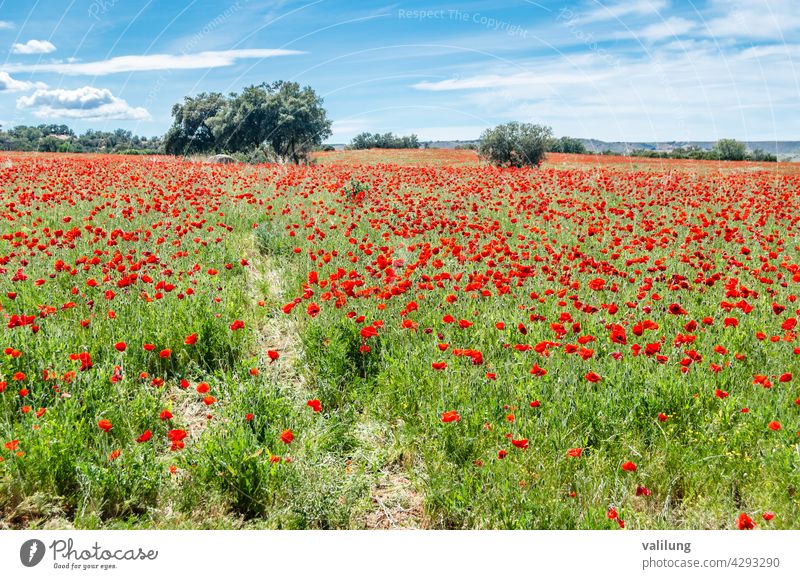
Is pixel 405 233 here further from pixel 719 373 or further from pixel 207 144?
pixel 207 144

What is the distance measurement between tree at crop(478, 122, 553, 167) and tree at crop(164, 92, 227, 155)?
2239 cm

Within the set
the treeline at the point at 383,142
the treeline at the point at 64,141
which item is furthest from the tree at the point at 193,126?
the treeline at the point at 383,142

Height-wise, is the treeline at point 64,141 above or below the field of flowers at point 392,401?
above

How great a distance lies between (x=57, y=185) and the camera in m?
12.8

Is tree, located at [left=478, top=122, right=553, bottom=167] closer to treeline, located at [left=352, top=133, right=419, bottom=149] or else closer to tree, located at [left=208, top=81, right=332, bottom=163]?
tree, located at [left=208, top=81, right=332, bottom=163]

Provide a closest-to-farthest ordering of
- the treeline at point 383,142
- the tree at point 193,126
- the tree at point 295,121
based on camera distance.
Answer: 1. the tree at point 295,121
2. the tree at point 193,126
3. the treeline at point 383,142

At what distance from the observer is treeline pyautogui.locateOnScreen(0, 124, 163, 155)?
31.4 m

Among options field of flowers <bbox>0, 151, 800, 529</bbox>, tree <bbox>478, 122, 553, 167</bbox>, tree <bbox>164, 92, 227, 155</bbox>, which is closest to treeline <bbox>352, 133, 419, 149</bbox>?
tree <bbox>164, 92, 227, 155</bbox>

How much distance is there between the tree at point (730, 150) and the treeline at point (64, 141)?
40.8 metres

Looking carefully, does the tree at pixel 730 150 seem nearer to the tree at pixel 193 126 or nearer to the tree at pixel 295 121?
the tree at pixel 295 121

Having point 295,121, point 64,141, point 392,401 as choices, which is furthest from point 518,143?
point 64,141

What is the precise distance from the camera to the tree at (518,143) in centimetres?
2719

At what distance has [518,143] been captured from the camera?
89.2 ft

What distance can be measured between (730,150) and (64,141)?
49.0 metres
